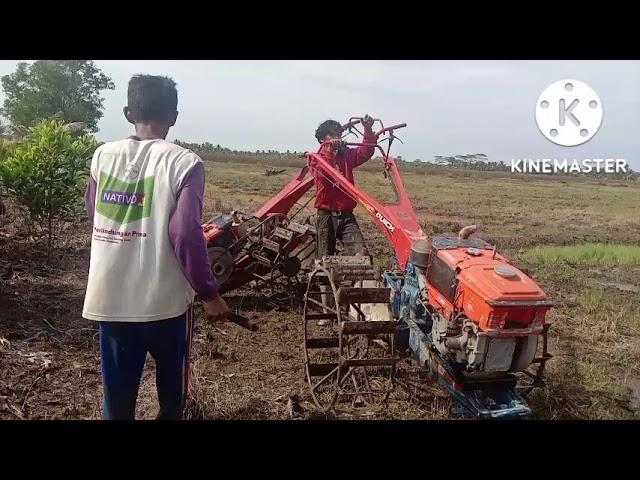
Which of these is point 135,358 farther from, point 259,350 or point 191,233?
point 259,350

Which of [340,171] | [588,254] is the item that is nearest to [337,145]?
[340,171]

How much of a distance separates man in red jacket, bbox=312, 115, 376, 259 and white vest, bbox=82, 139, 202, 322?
10.4 ft

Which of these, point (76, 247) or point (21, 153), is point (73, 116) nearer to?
point (21, 153)

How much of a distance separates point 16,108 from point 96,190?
235 inches

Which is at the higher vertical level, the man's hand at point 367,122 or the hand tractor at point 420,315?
the man's hand at point 367,122

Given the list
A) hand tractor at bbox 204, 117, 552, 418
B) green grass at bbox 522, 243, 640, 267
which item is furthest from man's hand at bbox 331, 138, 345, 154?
green grass at bbox 522, 243, 640, 267

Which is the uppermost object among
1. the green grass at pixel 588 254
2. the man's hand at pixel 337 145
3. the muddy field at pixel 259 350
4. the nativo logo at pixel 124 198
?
the man's hand at pixel 337 145

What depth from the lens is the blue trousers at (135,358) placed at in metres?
2.32

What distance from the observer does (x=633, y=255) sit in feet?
30.0

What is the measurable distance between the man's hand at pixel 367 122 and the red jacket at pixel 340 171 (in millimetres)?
217

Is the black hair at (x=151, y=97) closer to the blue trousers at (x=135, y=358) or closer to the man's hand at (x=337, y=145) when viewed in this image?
the blue trousers at (x=135, y=358)

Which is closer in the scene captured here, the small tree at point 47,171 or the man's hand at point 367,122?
the man's hand at point 367,122

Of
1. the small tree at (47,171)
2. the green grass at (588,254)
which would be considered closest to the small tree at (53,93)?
the small tree at (47,171)

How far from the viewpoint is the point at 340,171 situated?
5.41 metres
